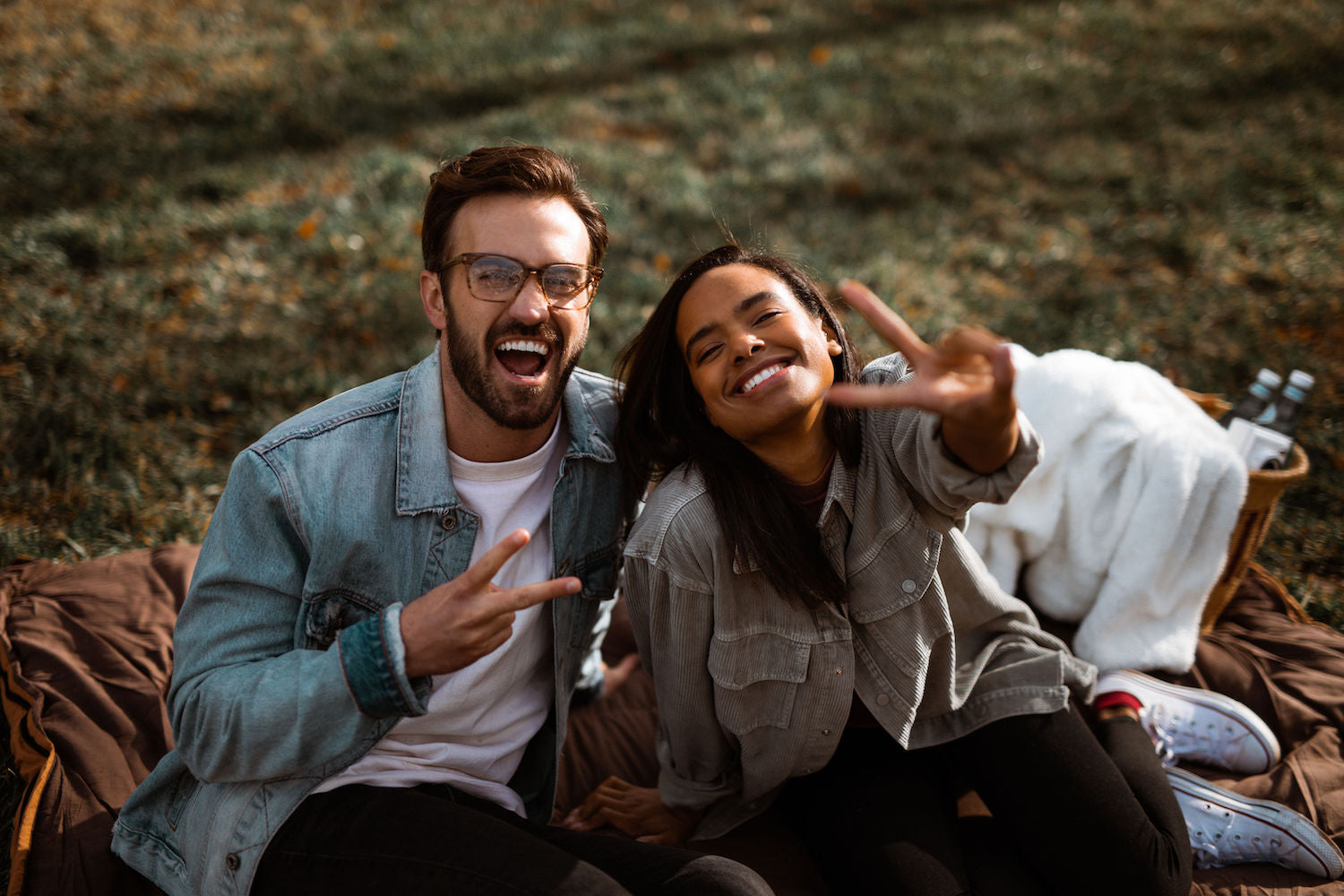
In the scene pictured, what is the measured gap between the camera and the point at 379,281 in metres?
5.00

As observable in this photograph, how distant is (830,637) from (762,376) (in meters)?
0.69

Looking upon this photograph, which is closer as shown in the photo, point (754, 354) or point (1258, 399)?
point (754, 354)

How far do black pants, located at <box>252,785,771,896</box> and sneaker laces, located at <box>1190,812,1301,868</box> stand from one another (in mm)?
1354

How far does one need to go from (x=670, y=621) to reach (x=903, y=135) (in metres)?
5.31

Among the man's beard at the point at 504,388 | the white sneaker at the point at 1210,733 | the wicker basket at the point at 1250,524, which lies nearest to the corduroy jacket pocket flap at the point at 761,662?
the man's beard at the point at 504,388

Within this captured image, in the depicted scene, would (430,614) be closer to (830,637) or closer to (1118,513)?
(830,637)

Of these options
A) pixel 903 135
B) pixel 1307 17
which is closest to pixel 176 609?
pixel 903 135

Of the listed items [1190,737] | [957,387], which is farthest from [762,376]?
[1190,737]

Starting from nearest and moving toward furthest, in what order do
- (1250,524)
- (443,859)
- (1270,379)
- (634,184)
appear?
(443,859)
(1250,524)
(1270,379)
(634,184)

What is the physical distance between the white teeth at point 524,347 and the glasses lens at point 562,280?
123 millimetres

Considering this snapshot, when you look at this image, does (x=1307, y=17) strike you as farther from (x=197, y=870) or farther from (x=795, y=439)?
(x=197, y=870)

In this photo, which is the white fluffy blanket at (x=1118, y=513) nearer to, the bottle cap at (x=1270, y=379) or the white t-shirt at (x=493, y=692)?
the bottle cap at (x=1270, y=379)

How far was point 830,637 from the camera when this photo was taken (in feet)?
7.43

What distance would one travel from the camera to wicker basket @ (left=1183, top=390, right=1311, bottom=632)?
290 cm
